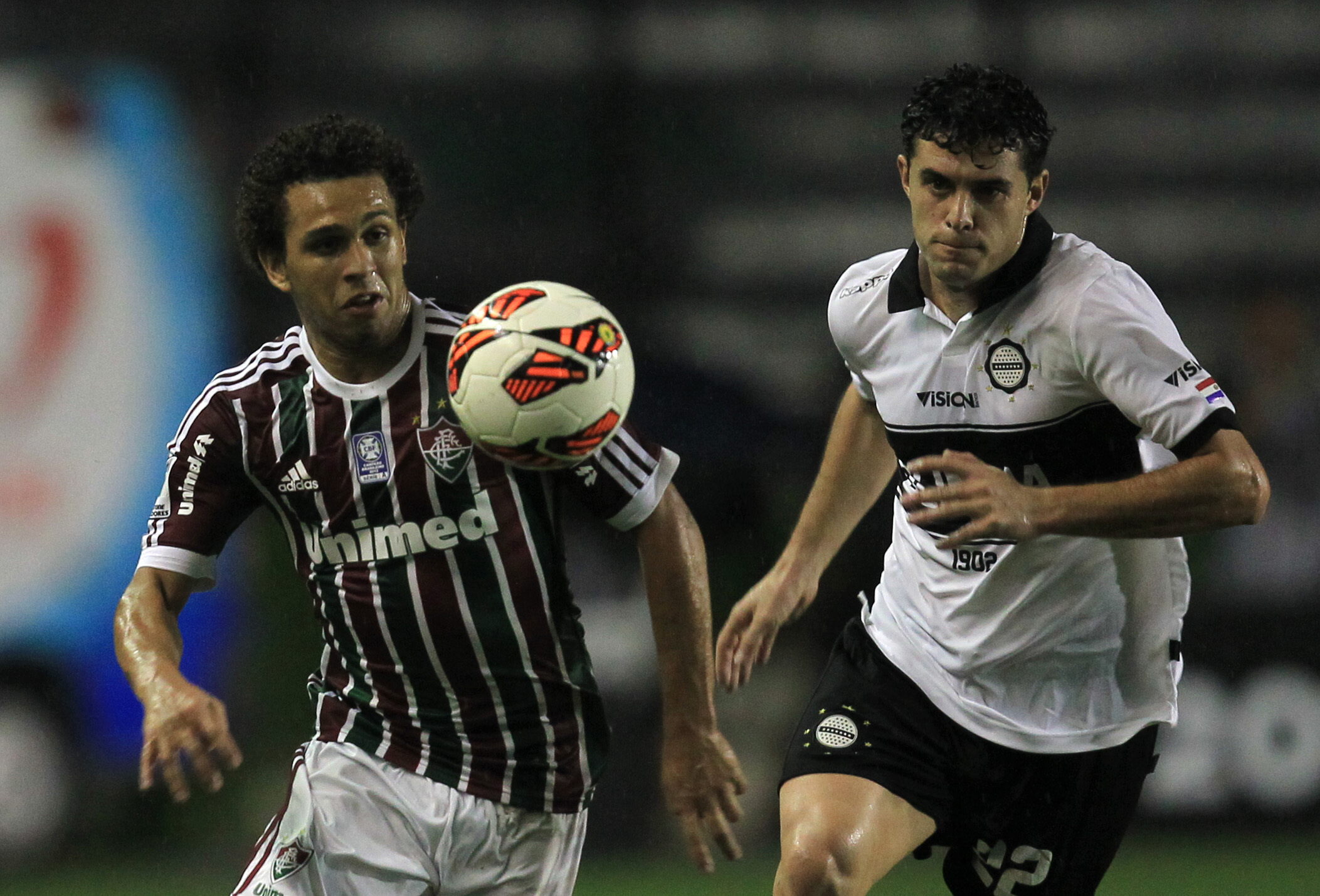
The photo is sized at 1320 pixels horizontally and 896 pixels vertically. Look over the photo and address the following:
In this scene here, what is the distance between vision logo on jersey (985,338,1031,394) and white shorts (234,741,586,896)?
1296mm

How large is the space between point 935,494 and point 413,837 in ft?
3.97

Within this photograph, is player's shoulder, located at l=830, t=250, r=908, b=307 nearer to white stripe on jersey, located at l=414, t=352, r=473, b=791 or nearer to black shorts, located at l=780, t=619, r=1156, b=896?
black shorts, located at l=780, t=619, r=1156, b=896

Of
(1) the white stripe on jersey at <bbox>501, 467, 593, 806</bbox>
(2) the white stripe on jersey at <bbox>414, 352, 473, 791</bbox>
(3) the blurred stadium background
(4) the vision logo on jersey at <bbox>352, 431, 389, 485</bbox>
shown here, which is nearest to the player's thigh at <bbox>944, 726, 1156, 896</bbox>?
(1) the white stripe on jersey at <bbox>501, 467, 593, 806</bbox>

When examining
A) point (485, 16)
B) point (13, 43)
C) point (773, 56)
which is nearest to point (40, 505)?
point (13, 43)

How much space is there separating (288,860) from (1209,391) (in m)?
2.00

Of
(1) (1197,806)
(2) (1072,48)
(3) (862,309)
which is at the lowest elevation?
(1) (1197,806)

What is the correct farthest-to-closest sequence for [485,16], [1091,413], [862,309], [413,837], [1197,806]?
1. [485,16]
2. [1197,806]
3. [862,309]
4. [1091,413]
5. [413,837]

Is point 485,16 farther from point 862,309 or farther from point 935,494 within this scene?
point 935,494

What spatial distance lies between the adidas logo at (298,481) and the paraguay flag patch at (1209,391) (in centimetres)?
174

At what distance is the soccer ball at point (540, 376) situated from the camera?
291cm

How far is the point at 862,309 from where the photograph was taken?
12.5 feet

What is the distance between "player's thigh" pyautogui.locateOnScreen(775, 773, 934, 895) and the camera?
3.38 m

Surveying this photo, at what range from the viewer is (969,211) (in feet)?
11.3

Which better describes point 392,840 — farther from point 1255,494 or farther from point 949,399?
point 1255,494
